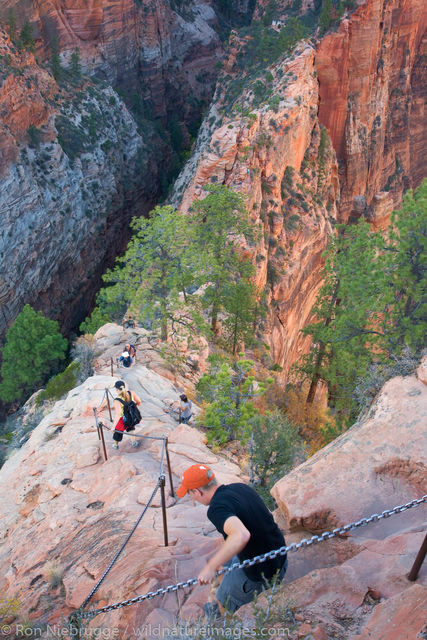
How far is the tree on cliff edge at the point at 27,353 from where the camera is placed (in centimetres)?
2762

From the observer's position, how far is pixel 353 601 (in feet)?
12.1

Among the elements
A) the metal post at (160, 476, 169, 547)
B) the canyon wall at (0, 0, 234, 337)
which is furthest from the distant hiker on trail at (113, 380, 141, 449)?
the canyon wall at (0, 0, 234, 337)

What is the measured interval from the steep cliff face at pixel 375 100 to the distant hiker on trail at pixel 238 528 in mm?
41642

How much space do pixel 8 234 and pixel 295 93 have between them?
23.5 metres

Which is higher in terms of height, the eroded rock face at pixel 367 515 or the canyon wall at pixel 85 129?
the canyon wall at pixel 85 129

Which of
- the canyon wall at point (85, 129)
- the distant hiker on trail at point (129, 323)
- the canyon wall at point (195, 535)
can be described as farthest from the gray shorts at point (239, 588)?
the canyon wall at point (85, 129)

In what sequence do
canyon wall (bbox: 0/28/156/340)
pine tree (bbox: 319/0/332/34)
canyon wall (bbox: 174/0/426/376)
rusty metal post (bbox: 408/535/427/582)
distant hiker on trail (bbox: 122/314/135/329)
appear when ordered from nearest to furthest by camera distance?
rusty metal post (bbox: 408/535/427/582) < distant hiker on trail (bbox: 122/314/135/329) < canyon wall (bbox: 174/0/426/376) < canyon wall (bbox: 0/28/156/340) < pine tree (bbox: 319/0/332/34)

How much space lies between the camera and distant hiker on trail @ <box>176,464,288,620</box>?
3553 millimetres

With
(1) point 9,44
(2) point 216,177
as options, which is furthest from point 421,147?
(1) point 9,44

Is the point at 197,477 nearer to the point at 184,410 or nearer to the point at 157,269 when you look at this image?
the point at 184,410

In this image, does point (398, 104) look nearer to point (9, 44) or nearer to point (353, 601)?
point (9, 44)

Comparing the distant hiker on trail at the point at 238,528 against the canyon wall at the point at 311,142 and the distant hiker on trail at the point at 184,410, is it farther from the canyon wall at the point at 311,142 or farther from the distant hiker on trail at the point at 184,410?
the canyon wall at the point at 311,142

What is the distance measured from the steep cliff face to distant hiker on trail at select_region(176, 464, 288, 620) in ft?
137

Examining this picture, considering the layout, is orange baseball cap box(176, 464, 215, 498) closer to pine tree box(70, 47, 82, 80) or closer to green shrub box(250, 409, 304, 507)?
green shrub box(250, 409, 304, 507)
